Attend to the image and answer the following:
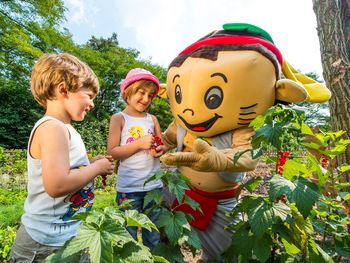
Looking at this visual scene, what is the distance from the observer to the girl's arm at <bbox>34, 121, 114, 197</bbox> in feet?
4.37

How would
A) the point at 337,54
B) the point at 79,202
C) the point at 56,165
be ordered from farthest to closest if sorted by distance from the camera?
the point at 337,54 < the point at 79,202 < the point at 56,165

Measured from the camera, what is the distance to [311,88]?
2.25m

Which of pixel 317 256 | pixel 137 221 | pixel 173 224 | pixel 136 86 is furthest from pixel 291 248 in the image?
pixel 136 86

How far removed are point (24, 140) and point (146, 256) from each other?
47.4ft

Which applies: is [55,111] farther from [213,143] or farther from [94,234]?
[213,143]

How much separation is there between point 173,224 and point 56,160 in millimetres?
644

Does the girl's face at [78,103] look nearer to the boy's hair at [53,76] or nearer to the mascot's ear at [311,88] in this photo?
the boy's hair at [53,76]

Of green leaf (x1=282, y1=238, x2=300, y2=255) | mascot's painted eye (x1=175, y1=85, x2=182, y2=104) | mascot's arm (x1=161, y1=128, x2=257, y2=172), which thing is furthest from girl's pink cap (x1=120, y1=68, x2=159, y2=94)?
green leaf (x1=282, y1=238, x2=300, y2=255)

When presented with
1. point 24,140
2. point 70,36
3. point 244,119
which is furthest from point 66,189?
point 70,36

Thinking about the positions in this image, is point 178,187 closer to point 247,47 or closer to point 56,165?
point 56,165

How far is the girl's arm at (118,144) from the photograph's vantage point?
2211mm

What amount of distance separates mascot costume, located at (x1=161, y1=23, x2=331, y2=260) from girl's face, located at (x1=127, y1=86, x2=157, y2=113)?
0.27 meters

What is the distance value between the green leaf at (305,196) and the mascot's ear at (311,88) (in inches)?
43.5

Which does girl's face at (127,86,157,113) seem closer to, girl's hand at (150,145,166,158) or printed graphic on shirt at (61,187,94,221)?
girl's hand at (150,145,166,158)
